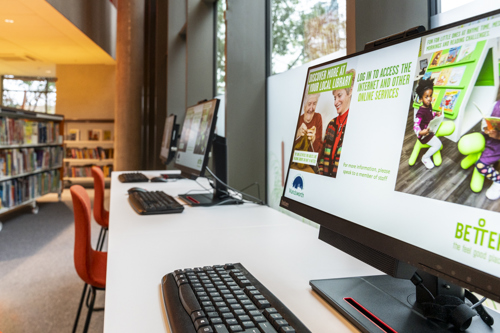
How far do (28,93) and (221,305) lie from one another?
41.0ft

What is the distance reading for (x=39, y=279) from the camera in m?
2.90

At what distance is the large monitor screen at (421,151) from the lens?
55 centimetres

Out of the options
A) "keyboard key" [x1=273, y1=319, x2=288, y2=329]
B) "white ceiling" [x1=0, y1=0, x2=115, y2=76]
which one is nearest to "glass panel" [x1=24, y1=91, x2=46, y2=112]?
"white ceiling" [x1=0, y1=0, x2=115, y2=76]

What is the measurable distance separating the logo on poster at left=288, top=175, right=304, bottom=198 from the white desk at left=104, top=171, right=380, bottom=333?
195 mm

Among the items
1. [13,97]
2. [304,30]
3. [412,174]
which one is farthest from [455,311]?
[13,97]

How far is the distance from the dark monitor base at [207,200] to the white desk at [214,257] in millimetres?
116

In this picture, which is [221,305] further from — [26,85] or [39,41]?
[26,85]

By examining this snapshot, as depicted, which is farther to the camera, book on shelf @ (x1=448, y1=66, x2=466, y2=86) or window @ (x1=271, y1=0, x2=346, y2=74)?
window @ (x1=271, y1=0, x2=346, y2=74)

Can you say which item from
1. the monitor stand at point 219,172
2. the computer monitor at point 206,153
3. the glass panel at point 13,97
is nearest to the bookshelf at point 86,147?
the glass panel at point 13,97

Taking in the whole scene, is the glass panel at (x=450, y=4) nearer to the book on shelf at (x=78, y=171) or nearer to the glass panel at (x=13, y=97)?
the book on shelf at (x=78, y=171)

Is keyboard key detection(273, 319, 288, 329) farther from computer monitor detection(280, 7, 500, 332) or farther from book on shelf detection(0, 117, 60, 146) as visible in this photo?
book on shelf detection(0, 117, 60, 146)

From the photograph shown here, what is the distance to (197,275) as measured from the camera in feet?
2.75

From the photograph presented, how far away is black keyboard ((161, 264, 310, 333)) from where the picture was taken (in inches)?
24.4

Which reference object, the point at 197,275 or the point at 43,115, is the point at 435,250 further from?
the point at 43,115
